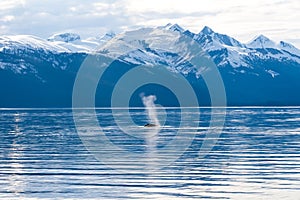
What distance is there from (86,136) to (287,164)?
5714cm

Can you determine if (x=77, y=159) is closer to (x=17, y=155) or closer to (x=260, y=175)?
(x=17, y=155)

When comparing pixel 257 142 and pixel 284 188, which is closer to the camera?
pixel 284 188

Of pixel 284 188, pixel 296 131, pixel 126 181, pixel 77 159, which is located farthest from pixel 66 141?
pixel 284 188

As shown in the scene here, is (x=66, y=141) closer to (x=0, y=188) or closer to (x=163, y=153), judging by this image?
(x=163, y=153)

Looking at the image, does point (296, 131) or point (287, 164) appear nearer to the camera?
point (287, 164)

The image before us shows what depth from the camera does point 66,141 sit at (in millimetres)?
117062

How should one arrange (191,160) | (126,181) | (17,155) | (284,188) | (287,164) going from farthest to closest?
(17,155) → (191,160) → (287,164) → (126,181) → (284,188)

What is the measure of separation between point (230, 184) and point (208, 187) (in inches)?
98.5

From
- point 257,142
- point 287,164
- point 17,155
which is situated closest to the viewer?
point 287,164

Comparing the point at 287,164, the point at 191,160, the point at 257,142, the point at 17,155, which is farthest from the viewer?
the point at 257,142

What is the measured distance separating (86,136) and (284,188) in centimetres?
7314

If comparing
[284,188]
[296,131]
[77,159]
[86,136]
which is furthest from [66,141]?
[284,188]

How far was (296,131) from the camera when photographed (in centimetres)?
13600

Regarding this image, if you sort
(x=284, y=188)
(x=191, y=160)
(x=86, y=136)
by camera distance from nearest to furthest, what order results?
(x=284, y=188) → (x=191, y=160) → (x=86, y=136)
